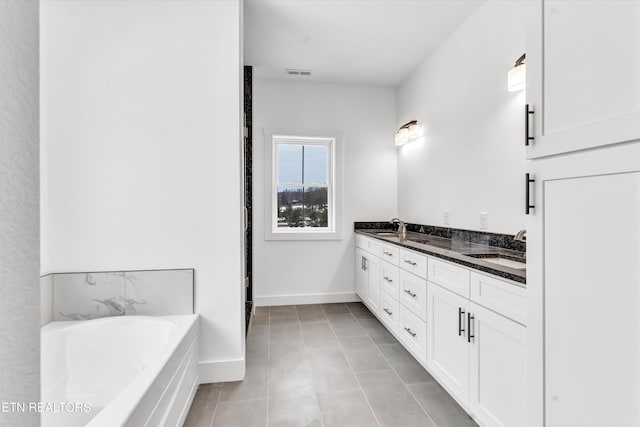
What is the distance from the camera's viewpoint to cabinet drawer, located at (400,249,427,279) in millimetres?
2213

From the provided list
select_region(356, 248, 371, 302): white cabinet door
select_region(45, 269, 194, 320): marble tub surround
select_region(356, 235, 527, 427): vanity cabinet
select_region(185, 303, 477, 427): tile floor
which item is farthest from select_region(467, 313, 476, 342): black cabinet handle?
select_region(356, 248, 371, 302): white cabinet door

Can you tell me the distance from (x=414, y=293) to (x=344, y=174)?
2.00 m

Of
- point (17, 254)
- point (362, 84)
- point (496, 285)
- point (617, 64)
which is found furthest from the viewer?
point (362, 84)

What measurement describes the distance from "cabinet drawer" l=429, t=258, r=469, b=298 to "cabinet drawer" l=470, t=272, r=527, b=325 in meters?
0.07

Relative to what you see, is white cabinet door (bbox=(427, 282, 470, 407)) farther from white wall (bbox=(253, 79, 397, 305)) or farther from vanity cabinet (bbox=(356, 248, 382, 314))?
white wall (bbox=(253, 79, 397, 305))

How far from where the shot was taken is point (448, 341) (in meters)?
1.90

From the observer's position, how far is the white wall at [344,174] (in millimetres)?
3836

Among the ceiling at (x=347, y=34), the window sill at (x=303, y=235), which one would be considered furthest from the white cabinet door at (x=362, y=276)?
the ceiling at (x=347, y=34)

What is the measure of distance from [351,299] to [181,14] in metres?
3.29

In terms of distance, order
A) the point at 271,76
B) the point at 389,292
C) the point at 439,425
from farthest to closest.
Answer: the point at 271,76 → the point at 389,292 → the point at 439,425

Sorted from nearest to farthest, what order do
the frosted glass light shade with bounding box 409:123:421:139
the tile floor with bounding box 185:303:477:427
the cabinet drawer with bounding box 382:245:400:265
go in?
1. the tile floor with bounding box 185:303:477:427
2. the cabinet drawer with bounding box 382:245:400:265
3. the frosted glass light shade with bounding box 409:123:421:139

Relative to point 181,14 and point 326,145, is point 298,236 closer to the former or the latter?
point 326,145

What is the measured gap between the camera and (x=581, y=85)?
965 mm

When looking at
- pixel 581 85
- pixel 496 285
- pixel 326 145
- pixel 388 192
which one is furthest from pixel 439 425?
pixel 326 145
